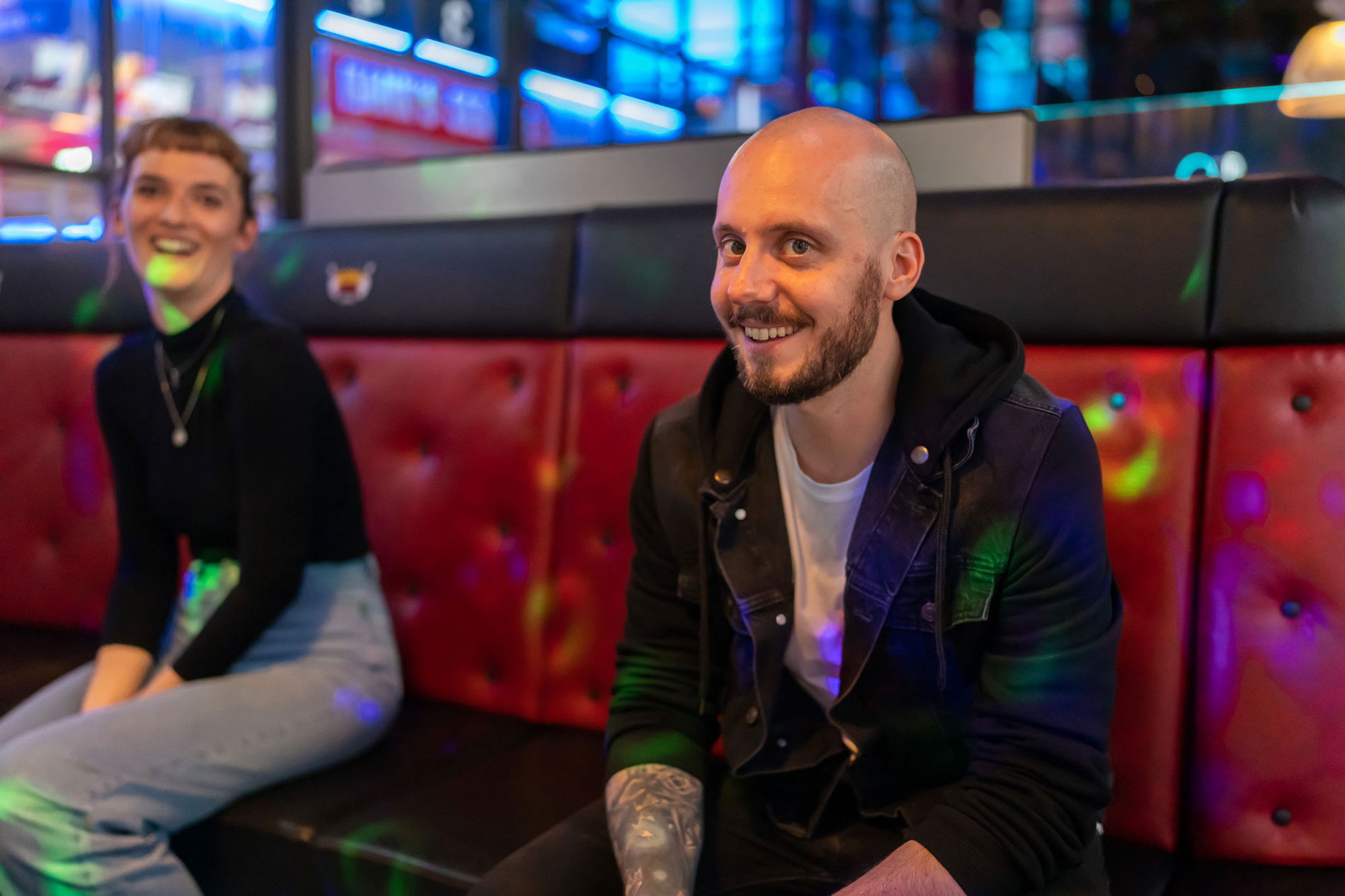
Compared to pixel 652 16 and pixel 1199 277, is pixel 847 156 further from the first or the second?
pixel 652 16

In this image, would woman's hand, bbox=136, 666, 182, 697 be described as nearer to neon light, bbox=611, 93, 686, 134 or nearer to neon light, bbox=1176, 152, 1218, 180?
neon light, bbox=1176, 152, 1218, 180

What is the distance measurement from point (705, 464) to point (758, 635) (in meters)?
0.19

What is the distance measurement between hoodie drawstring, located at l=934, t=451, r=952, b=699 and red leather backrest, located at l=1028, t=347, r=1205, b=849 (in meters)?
0.33

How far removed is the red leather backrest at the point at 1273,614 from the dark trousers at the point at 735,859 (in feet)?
0.94

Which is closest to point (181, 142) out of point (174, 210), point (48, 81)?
point (174, 210)

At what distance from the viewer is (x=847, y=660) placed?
1067 millimetres

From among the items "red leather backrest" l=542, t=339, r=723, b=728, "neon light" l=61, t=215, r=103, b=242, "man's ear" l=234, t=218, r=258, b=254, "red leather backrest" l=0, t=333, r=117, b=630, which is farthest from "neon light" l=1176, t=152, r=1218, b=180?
"neon light" l=61, t=215, r=103, b=242

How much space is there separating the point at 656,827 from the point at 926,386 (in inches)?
19.9

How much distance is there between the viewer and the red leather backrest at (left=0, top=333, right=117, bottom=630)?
2.04 metres

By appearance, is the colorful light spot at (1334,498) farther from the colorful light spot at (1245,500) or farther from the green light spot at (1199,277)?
the green light spot at (1199,277)

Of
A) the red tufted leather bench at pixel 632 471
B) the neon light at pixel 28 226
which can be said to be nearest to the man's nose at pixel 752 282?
the red tufted leather bench at pixel 632 471

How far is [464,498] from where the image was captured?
1.70m

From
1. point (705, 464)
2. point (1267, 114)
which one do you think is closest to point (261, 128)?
point (1267, 114)

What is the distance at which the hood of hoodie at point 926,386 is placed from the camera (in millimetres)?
1019
